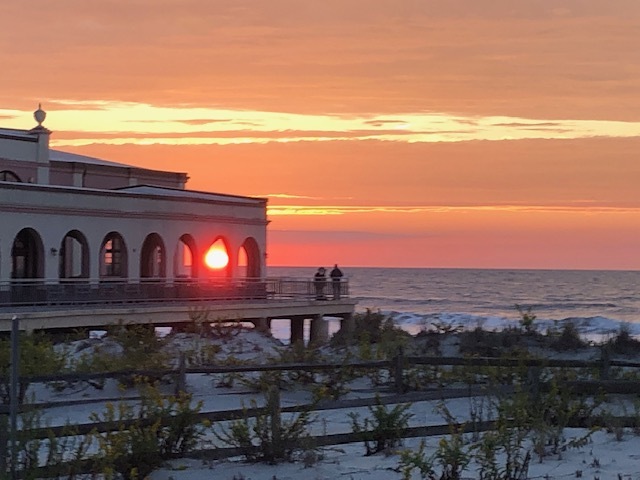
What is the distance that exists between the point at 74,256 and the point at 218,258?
5.36 metres

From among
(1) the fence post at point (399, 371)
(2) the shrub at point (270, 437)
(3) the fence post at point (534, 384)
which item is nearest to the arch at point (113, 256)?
(1) the fence post at point (399, 371)

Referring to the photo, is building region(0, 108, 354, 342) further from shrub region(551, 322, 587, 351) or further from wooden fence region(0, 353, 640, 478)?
wooden fence region(0, 353, 640, 478)

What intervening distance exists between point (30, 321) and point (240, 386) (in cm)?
1229

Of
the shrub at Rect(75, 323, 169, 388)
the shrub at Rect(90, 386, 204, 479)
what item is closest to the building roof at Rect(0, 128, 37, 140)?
the shrub at Rect(75, 323, 169, 388)

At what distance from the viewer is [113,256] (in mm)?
39594

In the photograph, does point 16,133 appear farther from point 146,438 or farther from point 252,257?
point 146,438

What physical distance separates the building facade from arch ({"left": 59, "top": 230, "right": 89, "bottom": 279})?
0.03 m

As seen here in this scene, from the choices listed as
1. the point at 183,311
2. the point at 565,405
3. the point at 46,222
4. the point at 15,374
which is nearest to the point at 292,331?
the point at 183,311

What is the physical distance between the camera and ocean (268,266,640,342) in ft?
240

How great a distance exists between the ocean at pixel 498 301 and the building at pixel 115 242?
63.4 ft

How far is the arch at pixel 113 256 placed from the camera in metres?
→ 37.2

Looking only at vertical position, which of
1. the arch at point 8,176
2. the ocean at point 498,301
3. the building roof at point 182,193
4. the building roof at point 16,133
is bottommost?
the ocean at point 498,301

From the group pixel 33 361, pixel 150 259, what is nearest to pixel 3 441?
pixel 33 361

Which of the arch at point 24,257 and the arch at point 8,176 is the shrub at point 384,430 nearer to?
the arch at point 24,257
